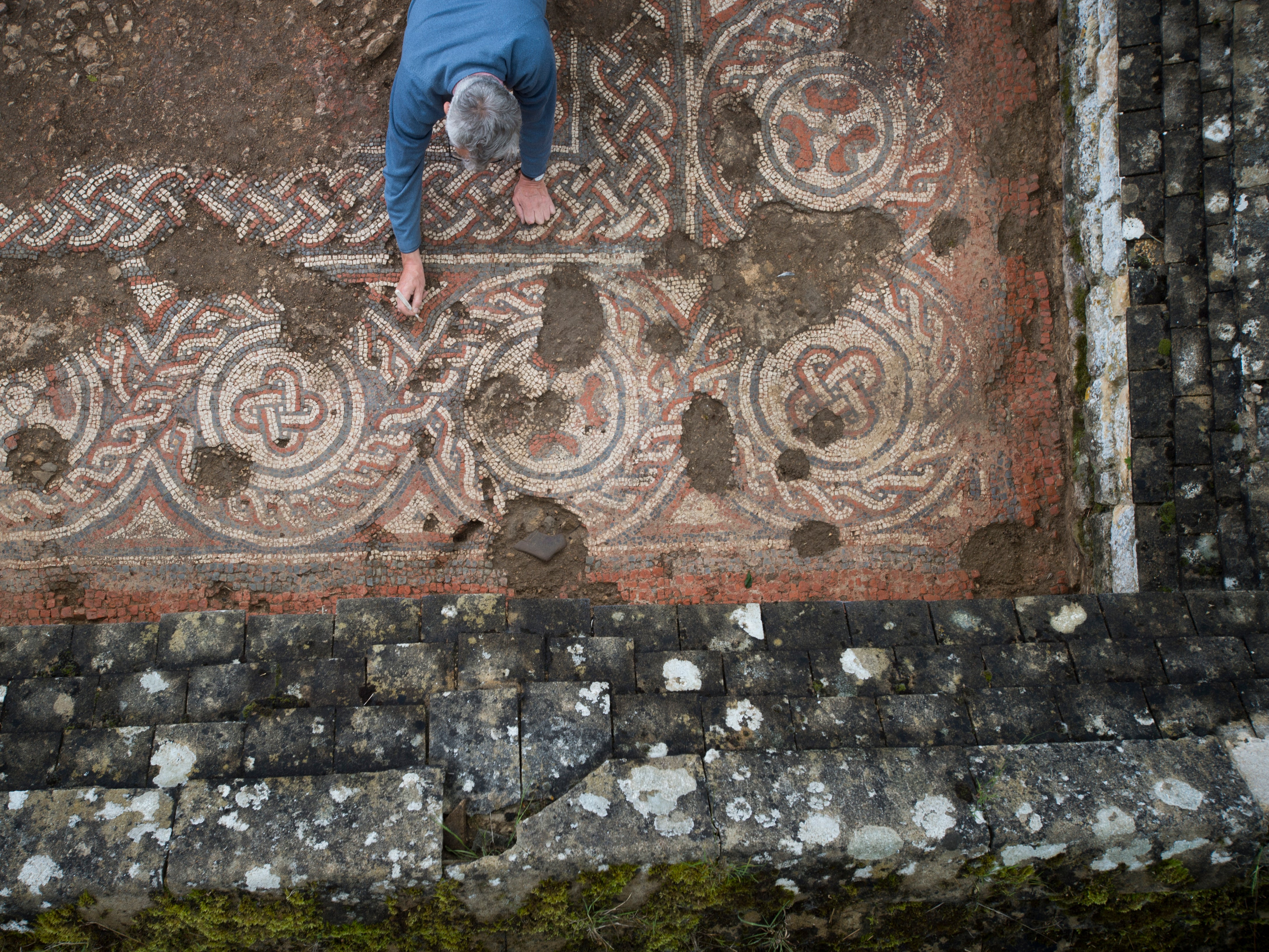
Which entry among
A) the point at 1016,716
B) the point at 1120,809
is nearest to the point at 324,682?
the point at 1016,716

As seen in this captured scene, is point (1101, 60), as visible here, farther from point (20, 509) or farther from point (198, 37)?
point (20, 509)

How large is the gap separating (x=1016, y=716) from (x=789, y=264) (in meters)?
2.48

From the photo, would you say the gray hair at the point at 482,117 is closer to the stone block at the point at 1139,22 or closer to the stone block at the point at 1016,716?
the stone block at the point at 1016,716

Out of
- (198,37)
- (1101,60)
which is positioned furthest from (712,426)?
(198,37)

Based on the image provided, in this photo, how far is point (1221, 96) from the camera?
11.0ft

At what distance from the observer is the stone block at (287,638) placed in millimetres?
2621

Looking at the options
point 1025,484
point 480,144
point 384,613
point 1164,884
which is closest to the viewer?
point 1164,884

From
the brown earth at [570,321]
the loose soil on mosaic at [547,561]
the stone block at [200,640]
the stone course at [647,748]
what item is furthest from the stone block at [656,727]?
the brown earth at [570,321]

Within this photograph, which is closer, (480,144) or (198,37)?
(480,144)

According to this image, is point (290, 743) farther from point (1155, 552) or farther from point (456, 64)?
point (1155, 552)

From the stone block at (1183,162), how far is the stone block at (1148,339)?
39 cm

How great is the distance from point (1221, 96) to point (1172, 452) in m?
1.52

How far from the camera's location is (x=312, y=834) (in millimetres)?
2213

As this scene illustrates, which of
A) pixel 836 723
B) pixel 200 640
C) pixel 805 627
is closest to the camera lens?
pixel 836 723
